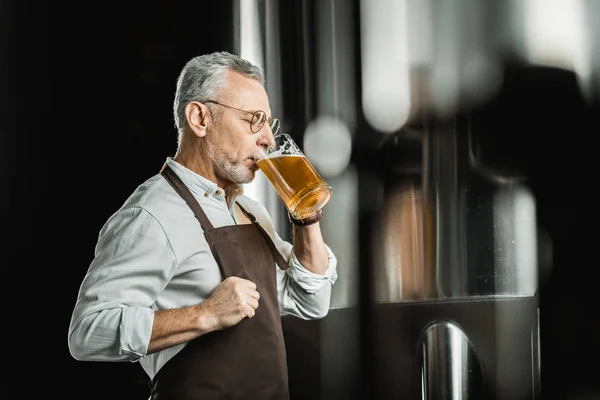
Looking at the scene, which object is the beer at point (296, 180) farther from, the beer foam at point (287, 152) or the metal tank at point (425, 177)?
the metal tank at point (425, 177)

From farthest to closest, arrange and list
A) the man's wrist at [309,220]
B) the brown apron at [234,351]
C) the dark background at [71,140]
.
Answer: the dark background at [71,140]
the man's wrist at [309,220]
the brown apron at [234,351]

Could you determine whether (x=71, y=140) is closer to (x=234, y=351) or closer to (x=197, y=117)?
(x=197, y=117)

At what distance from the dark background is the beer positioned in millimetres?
658

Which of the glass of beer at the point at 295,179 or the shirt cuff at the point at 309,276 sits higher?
the glass of beer at the point at 295,179

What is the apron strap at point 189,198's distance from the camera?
1.29 metres

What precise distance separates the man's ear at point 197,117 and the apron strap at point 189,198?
0.09 m

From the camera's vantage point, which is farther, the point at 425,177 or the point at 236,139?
the point at 425,177

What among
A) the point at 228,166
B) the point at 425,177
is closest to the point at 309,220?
the point at 228,166

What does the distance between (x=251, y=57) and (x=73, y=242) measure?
692 millimetres

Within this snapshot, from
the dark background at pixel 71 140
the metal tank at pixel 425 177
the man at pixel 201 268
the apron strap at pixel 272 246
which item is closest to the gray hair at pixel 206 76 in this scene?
the man at pixel 201 268

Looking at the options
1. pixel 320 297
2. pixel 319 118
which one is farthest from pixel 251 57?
pixel 320 297

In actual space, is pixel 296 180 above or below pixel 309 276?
above

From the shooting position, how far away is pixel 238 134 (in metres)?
1.32

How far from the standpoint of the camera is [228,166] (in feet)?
4.33
